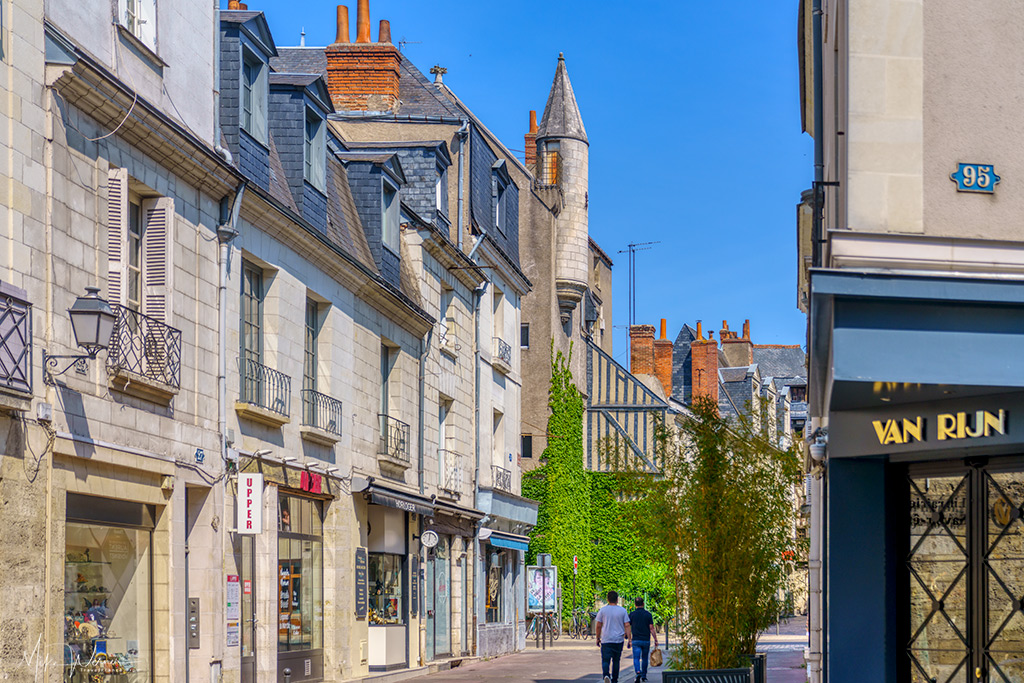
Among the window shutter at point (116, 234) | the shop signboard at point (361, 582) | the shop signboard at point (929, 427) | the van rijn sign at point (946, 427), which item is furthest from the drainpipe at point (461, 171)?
the van rijn sign at point (946, 427)

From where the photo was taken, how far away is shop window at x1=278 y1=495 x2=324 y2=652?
60.0 ft

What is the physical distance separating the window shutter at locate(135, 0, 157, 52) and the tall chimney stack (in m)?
16.5

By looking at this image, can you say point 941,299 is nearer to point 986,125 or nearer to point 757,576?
point 986,125

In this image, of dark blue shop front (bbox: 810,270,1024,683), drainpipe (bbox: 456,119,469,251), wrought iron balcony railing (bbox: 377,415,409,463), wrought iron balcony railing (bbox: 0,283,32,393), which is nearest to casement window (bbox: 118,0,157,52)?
wrought iron balcony railing (bbox: 0,283,32,393)

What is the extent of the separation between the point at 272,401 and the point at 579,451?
24722 mm

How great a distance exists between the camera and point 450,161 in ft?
92.3

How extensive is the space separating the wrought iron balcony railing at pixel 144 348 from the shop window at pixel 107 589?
132 centimetres

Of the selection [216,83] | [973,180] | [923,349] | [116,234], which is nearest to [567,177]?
[216,83]

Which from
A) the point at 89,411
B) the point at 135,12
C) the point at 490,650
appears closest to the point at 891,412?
the point at 89,411

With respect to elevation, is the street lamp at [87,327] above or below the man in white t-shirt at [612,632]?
above

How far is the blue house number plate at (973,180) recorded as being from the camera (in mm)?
7988

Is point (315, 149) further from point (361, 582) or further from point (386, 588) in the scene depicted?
point (386, 588)

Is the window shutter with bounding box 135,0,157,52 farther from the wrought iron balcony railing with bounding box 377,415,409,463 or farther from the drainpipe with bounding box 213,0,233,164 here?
the wrought iron balcony railing with bounding box 377,415,409,463

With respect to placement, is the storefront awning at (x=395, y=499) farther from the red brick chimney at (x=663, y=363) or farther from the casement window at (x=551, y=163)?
the red brick chimney at (x=663, y=363)
